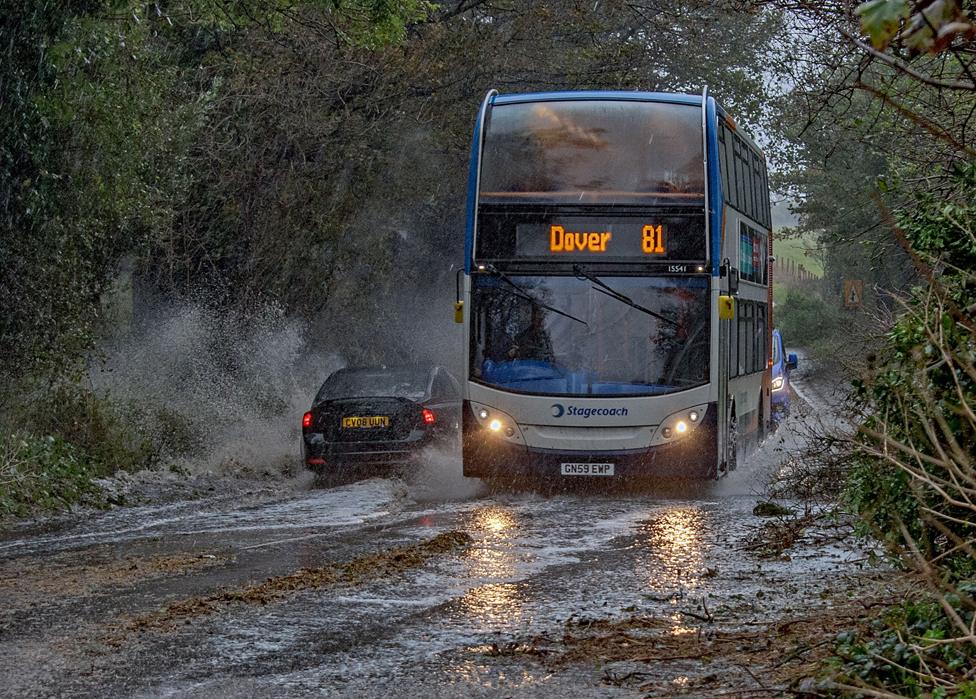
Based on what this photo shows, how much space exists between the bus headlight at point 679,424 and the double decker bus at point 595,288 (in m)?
0.02

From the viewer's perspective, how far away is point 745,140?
22.2 meters

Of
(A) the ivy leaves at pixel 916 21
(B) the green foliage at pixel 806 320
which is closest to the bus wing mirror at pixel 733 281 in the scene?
(A) the ivy leaves at pixel 916 21

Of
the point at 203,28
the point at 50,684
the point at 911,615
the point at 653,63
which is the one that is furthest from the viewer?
the point at 653,63

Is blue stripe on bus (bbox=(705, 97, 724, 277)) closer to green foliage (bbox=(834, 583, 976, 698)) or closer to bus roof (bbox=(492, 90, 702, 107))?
bus roof (bbox=(492, 90, 702, 107))

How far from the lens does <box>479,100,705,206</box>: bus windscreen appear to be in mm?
17469

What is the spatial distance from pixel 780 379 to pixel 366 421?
14.8 meters

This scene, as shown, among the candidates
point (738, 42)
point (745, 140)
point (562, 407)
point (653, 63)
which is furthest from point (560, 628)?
point (738, 42)

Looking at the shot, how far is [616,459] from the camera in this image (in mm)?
17938

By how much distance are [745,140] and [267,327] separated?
10125 mm

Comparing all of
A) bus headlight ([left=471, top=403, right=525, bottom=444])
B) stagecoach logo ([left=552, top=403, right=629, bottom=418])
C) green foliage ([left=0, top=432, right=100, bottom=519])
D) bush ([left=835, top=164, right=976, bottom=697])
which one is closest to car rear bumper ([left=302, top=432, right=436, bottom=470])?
bus headlight ([left=471, top=403, right=525, bottom=444])

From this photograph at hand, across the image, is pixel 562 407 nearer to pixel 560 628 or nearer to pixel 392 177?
pixel 560 628

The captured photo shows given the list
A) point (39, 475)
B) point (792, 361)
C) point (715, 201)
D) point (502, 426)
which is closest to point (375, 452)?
point (502, 426)

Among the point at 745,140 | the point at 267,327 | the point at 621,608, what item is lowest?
the point at 621,608

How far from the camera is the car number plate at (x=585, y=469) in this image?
1791 cm
